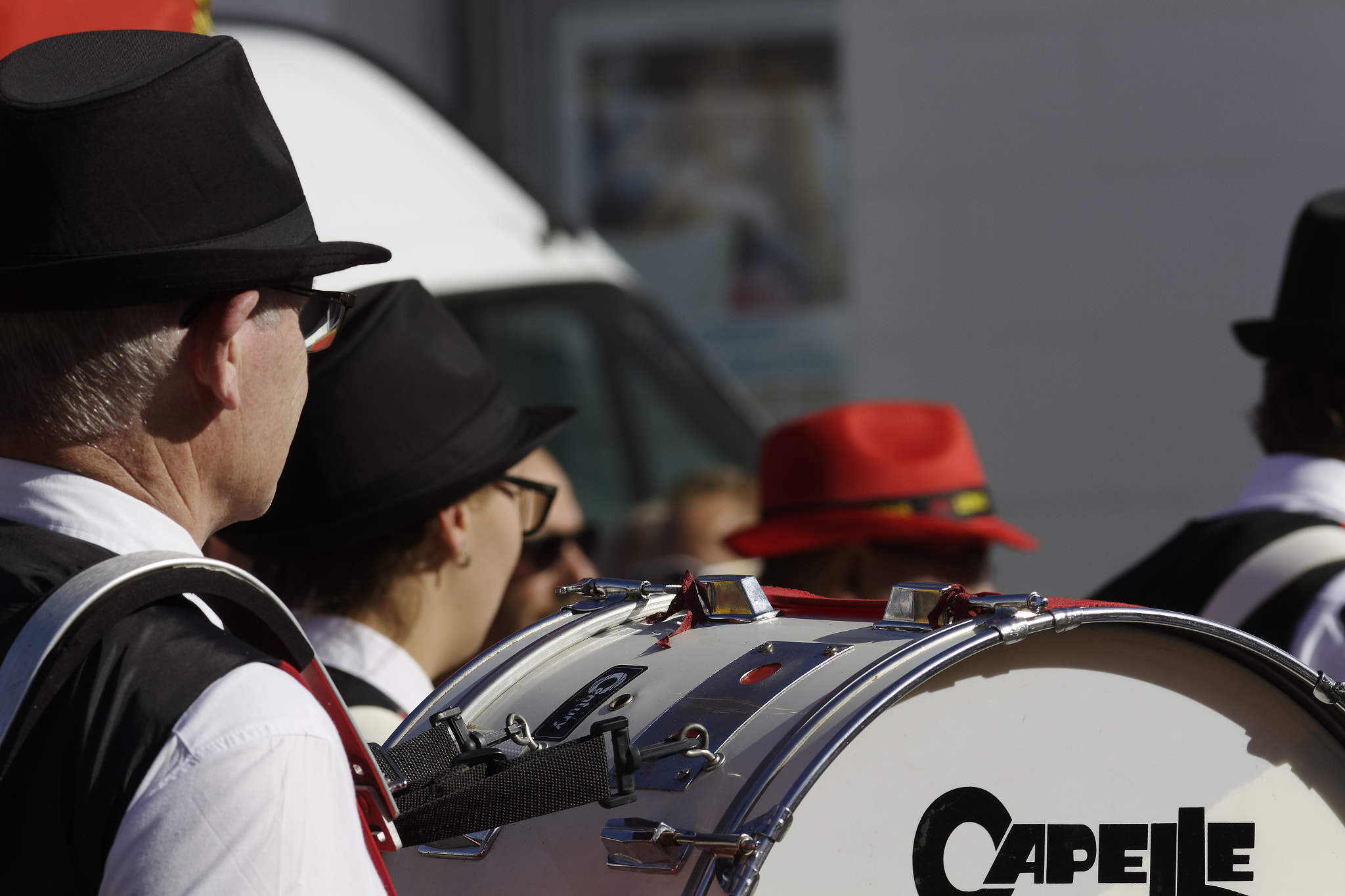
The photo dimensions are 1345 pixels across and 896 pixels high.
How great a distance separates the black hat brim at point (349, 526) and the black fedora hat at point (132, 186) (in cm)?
88

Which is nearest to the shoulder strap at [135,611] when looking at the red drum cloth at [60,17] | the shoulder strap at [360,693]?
the shoulder strap at [360,693]

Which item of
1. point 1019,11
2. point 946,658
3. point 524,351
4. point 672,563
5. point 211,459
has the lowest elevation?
point 672,563

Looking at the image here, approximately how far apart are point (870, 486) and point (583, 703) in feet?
5.47

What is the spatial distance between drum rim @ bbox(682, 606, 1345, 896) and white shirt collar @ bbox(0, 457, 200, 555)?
54 centimetres

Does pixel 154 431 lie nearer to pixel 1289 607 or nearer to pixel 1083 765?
pixel 1083 765

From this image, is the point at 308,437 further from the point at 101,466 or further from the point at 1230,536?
the point at 1230,536

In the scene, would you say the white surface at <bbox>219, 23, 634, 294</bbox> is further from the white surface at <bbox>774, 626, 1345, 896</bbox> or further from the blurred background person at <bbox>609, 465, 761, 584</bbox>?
the white surface at <bbox>774, 626, 1345, 896</bbox>

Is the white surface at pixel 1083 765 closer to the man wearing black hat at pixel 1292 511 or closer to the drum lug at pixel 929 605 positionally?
the drum lug at pixel 929 605

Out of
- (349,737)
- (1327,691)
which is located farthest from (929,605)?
(349,737)

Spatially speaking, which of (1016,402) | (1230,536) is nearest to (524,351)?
(1016,402)

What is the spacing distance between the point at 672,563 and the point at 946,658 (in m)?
3.22

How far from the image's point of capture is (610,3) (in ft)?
26.9

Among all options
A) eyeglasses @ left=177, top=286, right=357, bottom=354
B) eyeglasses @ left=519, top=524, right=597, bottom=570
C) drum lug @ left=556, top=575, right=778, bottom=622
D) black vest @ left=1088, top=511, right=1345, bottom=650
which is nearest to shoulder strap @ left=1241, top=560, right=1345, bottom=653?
black vest @ left=1088, top=511, right=1345, bottom=650

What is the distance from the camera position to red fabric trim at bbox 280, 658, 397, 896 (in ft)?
3.97
